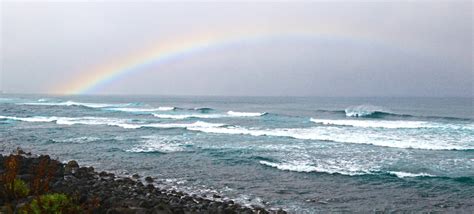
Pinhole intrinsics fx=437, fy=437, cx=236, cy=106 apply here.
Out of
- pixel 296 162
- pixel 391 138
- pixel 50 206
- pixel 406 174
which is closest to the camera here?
pixel 50 206

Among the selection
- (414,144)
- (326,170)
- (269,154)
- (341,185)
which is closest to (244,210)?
(341,185)

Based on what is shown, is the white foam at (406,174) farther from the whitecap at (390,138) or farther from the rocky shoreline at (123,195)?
the whitecap at (390,138)

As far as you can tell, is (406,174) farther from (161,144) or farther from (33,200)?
(161,144)

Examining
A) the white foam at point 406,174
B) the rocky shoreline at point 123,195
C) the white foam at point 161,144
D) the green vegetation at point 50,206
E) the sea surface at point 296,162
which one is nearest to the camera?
the green vegetation at point 50,206

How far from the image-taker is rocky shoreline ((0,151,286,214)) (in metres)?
10.4

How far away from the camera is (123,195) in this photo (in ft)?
41.3

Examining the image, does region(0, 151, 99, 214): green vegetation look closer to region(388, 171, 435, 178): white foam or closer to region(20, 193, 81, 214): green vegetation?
region(20, 193, 81, 214): green vegetation

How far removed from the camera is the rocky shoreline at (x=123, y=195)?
10.4m

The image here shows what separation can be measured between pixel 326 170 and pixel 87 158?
1133 centimetres

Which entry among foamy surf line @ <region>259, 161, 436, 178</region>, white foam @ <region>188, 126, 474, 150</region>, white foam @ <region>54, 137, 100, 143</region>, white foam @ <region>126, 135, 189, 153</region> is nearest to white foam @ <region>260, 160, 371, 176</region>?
foamy surf line @ <region>259, 161, 436, 178</region>

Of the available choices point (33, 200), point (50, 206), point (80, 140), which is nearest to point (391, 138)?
point (80, 140)

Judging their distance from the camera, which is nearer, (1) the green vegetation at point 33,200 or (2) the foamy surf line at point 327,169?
(1) the green vegetation at point 33,200

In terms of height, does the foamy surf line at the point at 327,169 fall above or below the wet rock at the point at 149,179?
above

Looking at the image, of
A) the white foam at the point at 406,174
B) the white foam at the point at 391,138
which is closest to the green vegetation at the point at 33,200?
the white foam at the point at 406,174
